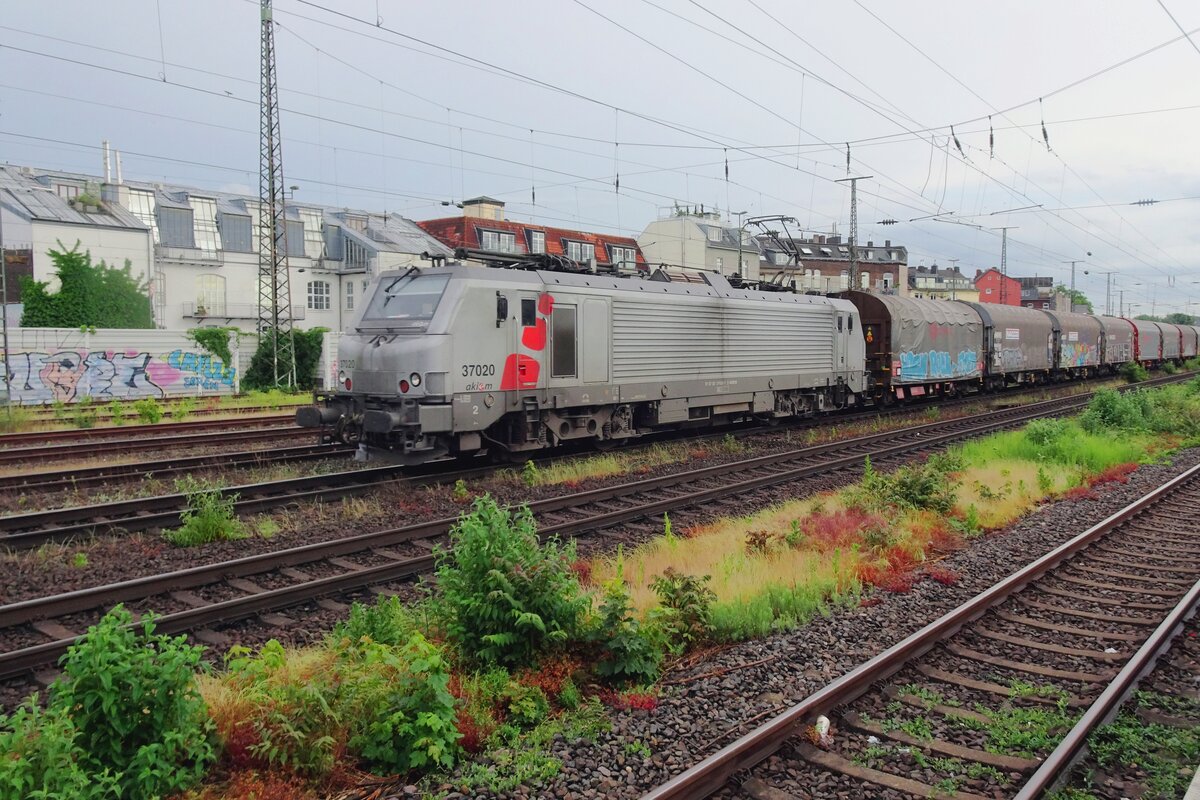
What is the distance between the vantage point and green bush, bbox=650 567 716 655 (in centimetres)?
699

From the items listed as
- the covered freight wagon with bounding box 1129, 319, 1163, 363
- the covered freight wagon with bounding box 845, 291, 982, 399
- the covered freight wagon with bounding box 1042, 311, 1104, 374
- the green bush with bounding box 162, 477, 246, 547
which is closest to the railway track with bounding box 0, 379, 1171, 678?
the green bush with bounding box 162, 477, 246, 547

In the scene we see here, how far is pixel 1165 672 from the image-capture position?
6.61 metres

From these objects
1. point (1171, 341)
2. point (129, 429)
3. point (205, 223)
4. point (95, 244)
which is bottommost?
point (129, 429)

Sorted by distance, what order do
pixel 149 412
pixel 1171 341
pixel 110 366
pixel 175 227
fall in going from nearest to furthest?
1. pixel 149 412
2. pixel 110 366
3. pixel 175 227
4. pixel 1171 341

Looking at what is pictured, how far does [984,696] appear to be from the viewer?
6.13 m

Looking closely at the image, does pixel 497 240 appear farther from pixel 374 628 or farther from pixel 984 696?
pixel 984 696

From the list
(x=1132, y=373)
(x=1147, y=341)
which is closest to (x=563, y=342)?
(x=1132, y=373)

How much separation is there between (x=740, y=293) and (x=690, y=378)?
271 cm

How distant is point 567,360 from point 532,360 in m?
0.79

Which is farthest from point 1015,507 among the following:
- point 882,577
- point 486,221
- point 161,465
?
point 486,221

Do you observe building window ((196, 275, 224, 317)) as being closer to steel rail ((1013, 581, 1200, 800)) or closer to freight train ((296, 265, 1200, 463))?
freight train ((296, 265, 1200, 463))

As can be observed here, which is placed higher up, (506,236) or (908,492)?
(506,236)

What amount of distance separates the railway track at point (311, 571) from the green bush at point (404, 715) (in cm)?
284

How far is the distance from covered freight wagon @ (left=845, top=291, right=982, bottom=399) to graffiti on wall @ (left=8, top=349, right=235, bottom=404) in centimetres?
2241
